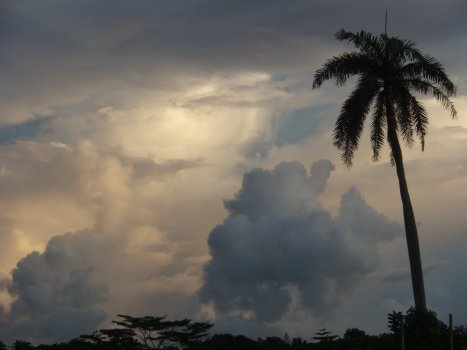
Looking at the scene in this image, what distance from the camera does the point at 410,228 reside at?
39.3 meters

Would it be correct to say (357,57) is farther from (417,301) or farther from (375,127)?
(417,301)

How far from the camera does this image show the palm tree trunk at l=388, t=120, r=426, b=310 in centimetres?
3834

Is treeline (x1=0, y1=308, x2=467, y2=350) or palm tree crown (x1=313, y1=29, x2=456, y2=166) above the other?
palm tree crown (x1=313, y1=29, x2=456, y2=166)

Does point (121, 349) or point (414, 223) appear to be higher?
point (414, 223)

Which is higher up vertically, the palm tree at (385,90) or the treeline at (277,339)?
the palm tree at (385,90)

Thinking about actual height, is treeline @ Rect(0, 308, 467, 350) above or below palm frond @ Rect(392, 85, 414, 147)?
below

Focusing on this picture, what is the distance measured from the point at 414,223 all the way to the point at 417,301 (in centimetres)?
393

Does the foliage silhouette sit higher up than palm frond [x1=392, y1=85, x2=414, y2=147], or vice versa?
palm frond [x1=392, y1=85, x2=414, y2=147]

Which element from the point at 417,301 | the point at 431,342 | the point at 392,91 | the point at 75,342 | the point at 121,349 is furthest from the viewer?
the point at 75,342

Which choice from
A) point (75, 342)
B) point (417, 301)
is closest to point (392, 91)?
point (417, 301)

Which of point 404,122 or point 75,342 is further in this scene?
point 75,342

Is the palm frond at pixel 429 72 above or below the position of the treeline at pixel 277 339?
above

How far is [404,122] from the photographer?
40.4 metres

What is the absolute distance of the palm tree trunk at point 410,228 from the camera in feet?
126
